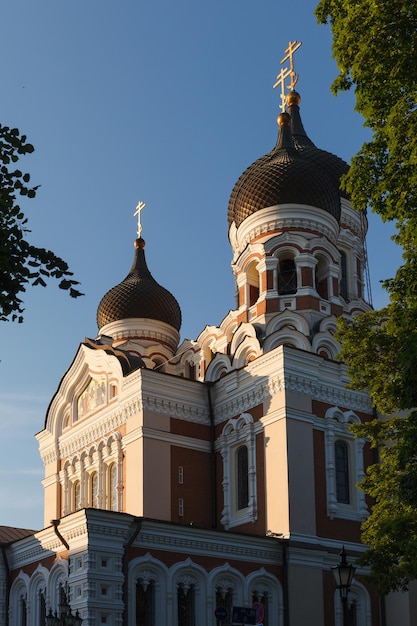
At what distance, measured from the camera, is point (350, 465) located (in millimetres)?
A: 22344

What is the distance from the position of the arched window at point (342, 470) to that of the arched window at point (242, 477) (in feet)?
6.27

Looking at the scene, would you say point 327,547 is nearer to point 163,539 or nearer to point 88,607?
point 163,539

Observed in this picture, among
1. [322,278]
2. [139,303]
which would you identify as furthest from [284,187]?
[139,303]

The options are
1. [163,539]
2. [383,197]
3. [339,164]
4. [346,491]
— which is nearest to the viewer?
[383,197]

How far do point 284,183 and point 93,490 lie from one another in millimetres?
8708

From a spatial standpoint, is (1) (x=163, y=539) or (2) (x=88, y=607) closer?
(2) (x=88, y=607)

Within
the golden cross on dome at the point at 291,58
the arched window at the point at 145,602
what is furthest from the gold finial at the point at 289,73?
the arched window at the point at 145,602

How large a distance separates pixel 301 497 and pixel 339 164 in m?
10.9

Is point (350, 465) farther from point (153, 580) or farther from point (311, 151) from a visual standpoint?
point (311, 151)

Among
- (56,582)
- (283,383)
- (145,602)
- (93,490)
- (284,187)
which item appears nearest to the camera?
(145,602)

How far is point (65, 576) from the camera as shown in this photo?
19109 millimetres

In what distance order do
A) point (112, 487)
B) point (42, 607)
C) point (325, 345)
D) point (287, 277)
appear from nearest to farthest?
point (42, 607) < point (112, 487) < point (325, 345) < point (287, 277)

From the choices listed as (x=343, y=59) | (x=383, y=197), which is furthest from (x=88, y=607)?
(x=343, y=59)

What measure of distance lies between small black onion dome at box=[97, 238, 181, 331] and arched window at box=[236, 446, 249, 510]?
270 inches
